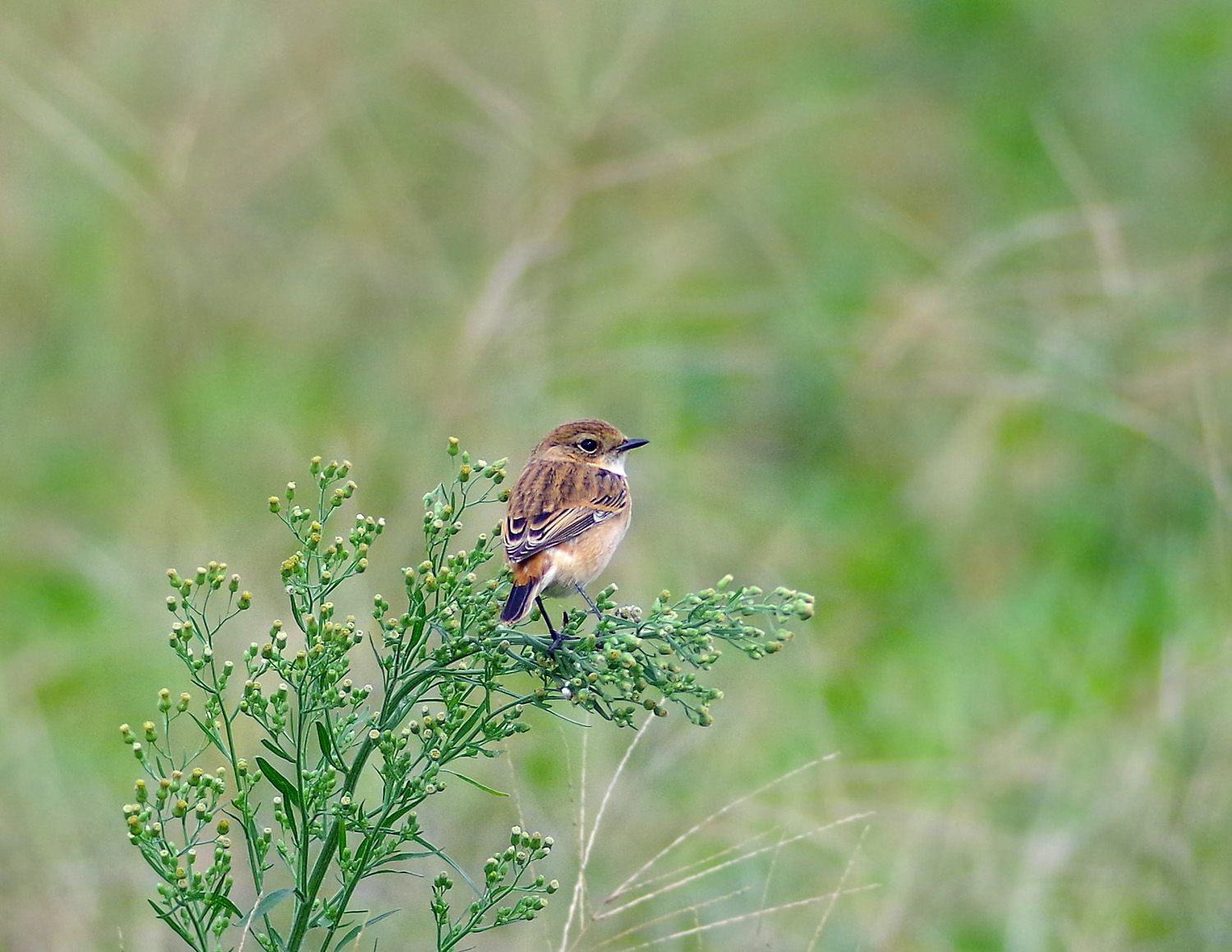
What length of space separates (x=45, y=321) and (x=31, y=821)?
379cm

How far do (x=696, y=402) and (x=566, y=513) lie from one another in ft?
12.8

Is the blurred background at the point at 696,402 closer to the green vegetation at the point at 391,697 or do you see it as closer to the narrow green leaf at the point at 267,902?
the green vegetation at the point at 391,697

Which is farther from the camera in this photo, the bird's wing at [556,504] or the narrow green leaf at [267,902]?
the bird's wing at [556,504]

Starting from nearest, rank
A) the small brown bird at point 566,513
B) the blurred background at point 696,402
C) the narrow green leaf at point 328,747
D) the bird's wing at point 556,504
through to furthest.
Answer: the narrow green leaf at point 328,747
the small brown bird at point 566,513
the bird's wing at point 556,504
the blurred background at point 696,402

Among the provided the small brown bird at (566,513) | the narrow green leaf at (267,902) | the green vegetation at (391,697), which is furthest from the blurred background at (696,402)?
the narrow green leaf at (267,902)

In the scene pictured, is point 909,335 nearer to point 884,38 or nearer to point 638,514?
point 638,514

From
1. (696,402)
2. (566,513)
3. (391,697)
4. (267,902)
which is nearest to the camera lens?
(267,902)

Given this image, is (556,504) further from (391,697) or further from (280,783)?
(280,783)

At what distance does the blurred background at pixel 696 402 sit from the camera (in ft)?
16.3

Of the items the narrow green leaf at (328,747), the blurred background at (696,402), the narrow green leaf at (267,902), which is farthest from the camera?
the blurred background at (696,402)

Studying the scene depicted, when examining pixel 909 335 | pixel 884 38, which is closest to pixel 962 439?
pixel 909 335

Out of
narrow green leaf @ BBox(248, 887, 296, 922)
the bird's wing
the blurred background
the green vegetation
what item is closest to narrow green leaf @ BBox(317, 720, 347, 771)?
the green vegetation

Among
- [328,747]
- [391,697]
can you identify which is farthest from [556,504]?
[328,747]

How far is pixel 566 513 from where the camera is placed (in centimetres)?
437
